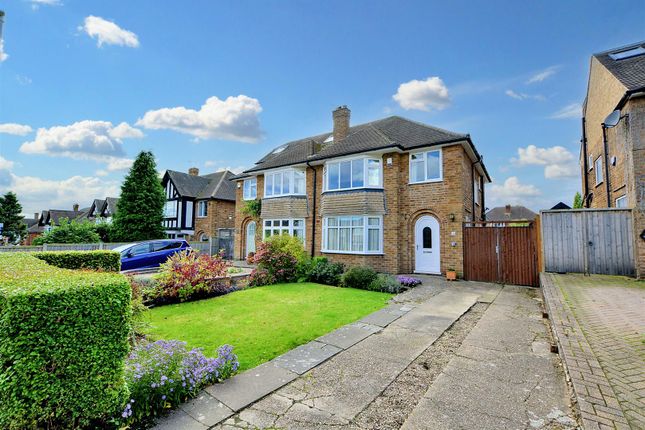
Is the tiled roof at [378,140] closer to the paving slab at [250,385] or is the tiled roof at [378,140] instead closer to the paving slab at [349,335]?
the paving slab at [349,335]

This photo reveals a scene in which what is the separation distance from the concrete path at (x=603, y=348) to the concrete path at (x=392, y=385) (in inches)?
14.1

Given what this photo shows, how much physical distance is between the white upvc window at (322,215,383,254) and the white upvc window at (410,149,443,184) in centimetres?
254

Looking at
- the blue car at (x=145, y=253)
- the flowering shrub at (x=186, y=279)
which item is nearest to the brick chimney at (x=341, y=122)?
the blue car at (x=145, y=253)

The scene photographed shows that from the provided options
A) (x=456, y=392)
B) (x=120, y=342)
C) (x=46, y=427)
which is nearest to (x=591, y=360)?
(x=456, y=392)

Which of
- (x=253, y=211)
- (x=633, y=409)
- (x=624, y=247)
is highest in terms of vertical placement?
(x=253, y=211)

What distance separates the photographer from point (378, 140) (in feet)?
46.0

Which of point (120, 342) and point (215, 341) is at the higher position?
point (120, 342)

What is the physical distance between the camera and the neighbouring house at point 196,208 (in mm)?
25844

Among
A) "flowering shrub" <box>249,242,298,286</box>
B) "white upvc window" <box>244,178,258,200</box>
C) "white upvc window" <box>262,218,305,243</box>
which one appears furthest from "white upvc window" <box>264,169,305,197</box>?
"flowering shrub" <box>249,242,298,286</box>

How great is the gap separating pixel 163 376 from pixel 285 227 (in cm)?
1416

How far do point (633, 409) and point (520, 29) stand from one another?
1138 centimetres

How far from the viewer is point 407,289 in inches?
386

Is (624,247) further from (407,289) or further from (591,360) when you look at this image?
(591,360)

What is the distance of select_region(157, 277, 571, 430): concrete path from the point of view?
282cm
